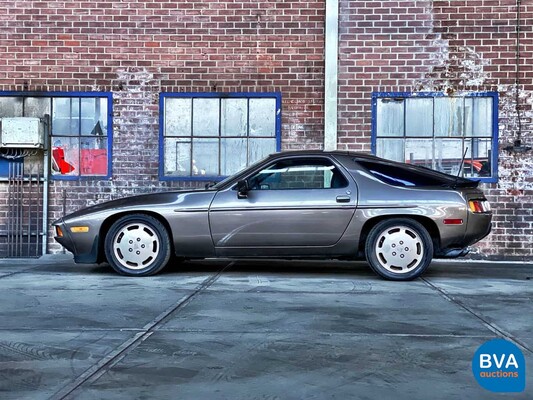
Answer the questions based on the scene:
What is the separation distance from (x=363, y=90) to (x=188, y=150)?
264 cm

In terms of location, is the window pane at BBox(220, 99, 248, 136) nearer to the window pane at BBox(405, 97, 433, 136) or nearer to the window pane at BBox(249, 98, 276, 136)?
the window pane at BBox(249, 98, 276, 136)

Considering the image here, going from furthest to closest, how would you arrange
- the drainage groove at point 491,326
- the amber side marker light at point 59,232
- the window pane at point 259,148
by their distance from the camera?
the window pane at point 259,148
the amber side marker light at point 59,232
the drainage groove at point 491,326

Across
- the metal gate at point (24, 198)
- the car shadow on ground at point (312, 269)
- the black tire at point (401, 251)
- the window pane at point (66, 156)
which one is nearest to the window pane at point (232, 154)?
the car shadow on ground at point (312, 269)

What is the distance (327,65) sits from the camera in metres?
11.0

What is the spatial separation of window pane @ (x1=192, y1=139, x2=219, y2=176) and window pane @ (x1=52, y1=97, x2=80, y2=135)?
1722 mm

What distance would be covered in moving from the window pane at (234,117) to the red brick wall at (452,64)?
4.49 ft

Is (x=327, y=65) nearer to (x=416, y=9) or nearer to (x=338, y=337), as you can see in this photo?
(x=416, y=9)

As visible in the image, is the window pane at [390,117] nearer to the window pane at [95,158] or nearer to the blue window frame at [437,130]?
the blue window frame at [437,130]

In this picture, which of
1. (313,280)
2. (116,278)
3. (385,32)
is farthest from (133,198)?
(385,32)

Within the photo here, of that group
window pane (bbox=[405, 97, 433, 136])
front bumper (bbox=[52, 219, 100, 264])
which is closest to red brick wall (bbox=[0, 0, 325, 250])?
window pane (bbox=[405, 97, 433, 136])

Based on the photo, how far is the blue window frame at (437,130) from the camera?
36.3 ft

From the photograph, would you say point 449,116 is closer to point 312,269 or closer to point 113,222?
point 312,269

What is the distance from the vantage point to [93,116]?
11.2 m

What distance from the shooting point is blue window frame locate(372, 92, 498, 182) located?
11.1 metres
